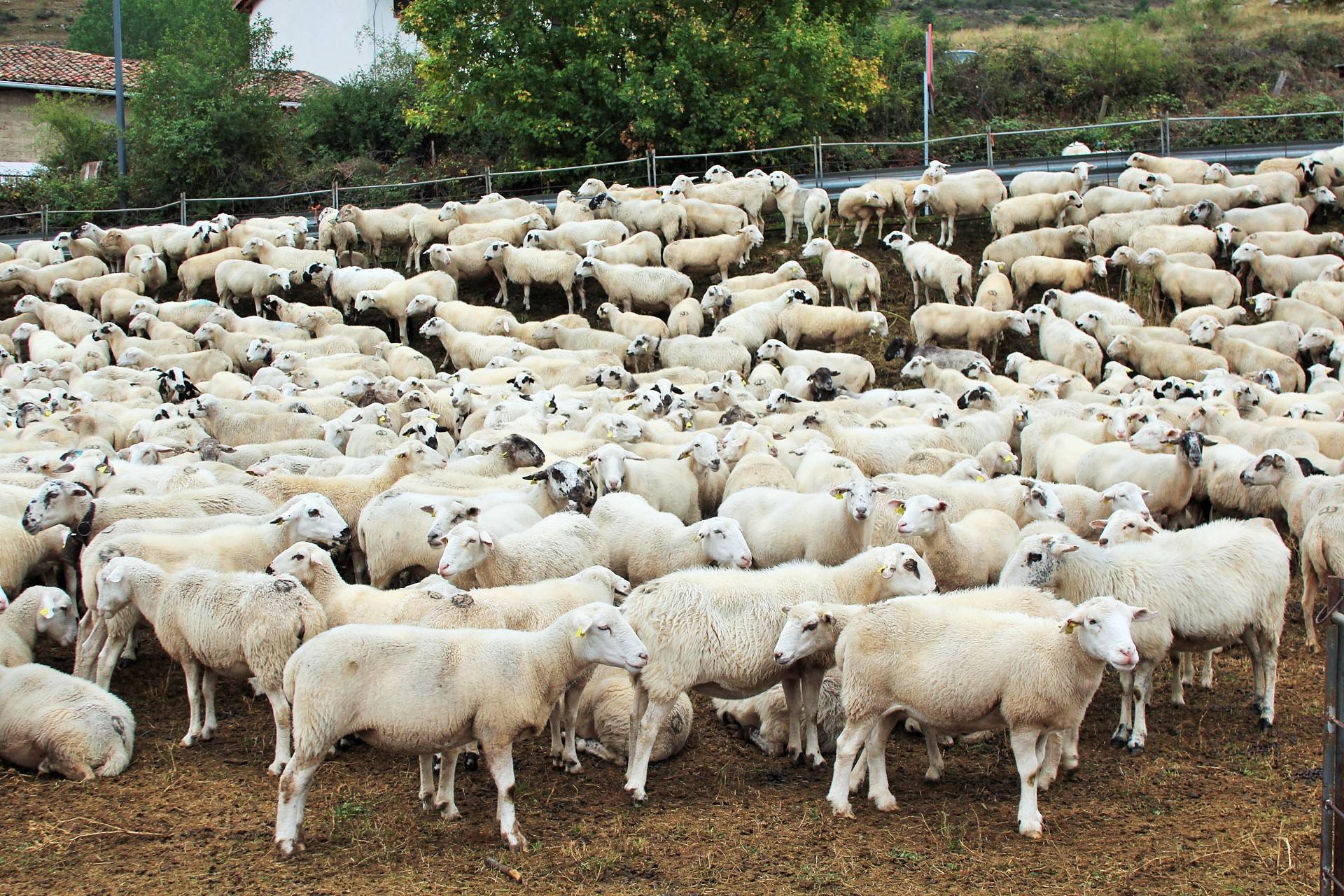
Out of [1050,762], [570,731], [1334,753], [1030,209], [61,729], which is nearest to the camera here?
[1334,753]

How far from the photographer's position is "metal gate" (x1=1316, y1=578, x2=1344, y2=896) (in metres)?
4.25

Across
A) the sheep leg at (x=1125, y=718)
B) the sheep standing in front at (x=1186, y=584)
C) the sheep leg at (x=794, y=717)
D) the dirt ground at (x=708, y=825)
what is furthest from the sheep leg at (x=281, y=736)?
the sheep leg at (x=1125, y=718)

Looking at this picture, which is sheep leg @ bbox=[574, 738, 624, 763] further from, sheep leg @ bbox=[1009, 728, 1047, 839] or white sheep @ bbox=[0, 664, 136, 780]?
white sheep @ bbox=[0, 664, 136, 780]

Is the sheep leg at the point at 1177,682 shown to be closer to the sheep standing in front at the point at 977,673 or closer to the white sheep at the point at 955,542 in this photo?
the white sheep at the point at 955,542

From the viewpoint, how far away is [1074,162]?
32062 millimetres

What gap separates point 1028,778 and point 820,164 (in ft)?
79.7

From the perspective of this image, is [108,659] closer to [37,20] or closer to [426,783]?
[426,783]

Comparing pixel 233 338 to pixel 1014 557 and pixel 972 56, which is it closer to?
pixel 1014 557

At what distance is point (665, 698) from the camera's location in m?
8.21

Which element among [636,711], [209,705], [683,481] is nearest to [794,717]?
[636,711]

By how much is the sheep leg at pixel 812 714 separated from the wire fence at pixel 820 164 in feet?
71.0

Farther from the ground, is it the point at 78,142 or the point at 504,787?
the point at 78,142

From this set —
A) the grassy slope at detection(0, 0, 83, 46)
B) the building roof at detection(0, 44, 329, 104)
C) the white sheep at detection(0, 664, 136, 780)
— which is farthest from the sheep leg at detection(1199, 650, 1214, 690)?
the grassy slope at detection(0, 0, 83, 46)

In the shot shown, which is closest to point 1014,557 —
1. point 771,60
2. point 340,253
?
point 340,253
